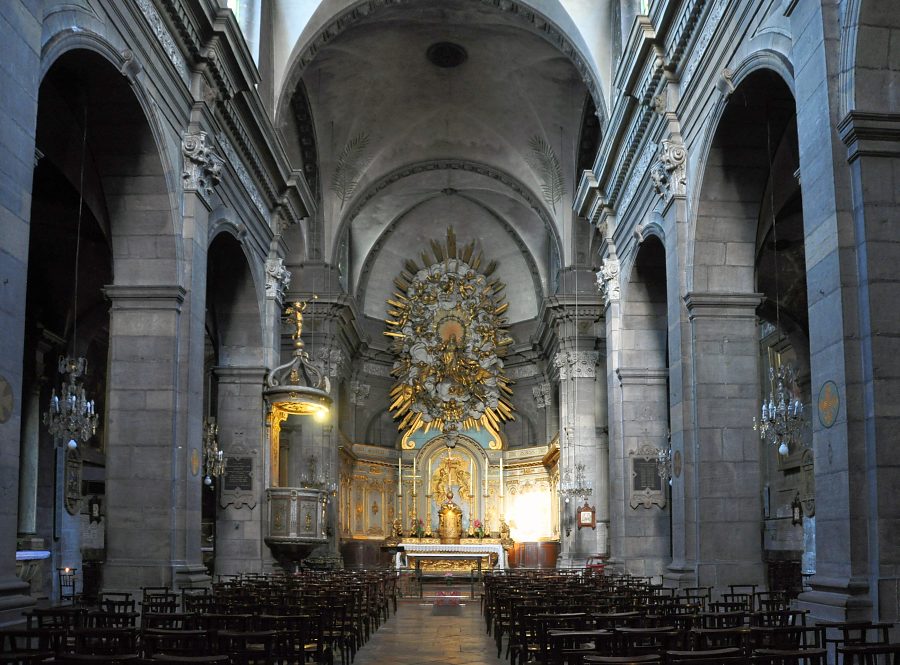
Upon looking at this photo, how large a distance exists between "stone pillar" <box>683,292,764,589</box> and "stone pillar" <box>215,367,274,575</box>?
824cm

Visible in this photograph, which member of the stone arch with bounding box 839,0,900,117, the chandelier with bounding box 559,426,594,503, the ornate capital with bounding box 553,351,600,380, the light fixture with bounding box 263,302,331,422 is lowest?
the chandelier with bounding box 559,426,594,503

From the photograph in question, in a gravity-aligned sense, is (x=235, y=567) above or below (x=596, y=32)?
below

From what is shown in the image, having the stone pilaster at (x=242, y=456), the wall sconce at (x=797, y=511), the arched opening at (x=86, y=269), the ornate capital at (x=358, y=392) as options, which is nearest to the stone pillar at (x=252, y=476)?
the stone pilaster at (x=242, y=456)

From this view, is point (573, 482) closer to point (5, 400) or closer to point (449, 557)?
point (449, 557)

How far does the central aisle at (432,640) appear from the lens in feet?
39.1

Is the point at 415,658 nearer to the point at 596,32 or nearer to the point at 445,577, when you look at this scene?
the point at 596,32

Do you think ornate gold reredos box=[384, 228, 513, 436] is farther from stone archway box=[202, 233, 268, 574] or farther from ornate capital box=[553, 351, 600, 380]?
stone archway box=[202, 233, 268, 574]

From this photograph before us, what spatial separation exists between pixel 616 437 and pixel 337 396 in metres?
11.6

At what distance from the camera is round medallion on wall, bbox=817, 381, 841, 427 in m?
9.20

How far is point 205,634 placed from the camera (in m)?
7.25

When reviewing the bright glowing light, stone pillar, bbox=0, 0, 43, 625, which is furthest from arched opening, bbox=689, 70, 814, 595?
the bright glowing light

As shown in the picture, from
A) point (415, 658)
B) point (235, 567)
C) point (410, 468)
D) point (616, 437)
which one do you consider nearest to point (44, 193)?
point (235, 567)

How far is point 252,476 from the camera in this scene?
19.7 metres

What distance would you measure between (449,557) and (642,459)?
9.49 m
